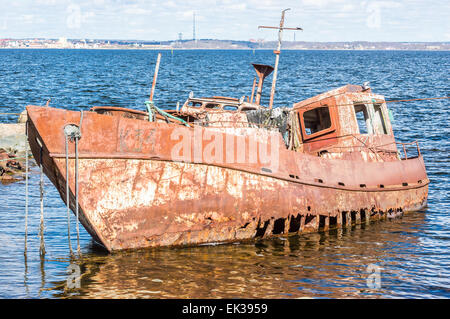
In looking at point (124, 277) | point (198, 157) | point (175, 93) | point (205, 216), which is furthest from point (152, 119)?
point (175, 93)

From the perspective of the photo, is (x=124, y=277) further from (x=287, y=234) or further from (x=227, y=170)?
(x=287, y=234)

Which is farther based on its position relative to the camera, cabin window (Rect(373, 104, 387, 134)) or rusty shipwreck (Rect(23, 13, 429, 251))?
cabin window (Rect(373, 104, 387, 134))

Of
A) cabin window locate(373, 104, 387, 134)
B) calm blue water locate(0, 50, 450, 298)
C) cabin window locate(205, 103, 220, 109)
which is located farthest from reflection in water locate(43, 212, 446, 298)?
cabin window locate(205, 103, 220, 109)

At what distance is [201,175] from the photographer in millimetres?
9578

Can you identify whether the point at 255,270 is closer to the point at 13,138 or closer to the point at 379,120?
the point at 379,120

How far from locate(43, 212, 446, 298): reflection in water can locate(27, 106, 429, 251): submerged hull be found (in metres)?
0.28

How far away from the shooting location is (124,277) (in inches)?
344

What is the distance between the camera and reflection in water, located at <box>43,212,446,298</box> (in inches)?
330

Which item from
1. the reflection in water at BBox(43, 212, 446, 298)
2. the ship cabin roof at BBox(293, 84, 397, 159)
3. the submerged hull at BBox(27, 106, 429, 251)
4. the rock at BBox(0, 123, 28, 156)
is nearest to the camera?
the reflection in water at BBox(43, 212, 446, 298)

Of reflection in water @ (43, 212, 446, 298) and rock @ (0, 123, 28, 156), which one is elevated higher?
rock @ (0, 123, 28, 156)

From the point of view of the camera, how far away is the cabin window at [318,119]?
13031 millimetres

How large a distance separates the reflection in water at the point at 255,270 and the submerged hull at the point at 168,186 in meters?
0.28

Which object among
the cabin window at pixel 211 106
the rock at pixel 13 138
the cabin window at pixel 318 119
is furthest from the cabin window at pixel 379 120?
the rock at pixel 13 138

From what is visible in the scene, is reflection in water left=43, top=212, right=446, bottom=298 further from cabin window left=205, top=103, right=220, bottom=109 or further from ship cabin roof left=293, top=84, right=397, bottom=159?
cabin window left=205, top=103, right=220, bottom=109
